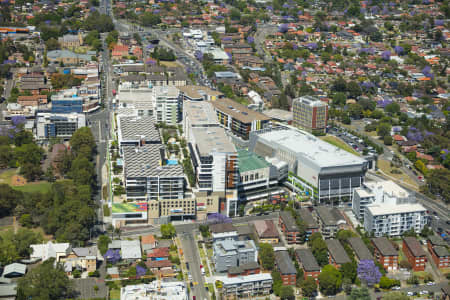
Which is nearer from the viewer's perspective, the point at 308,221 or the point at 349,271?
the point at 349,271

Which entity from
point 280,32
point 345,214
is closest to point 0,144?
point 345,214

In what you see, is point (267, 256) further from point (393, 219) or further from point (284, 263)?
point (393, 219)

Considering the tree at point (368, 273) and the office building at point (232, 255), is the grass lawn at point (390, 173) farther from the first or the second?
the office building at point (232, 255)

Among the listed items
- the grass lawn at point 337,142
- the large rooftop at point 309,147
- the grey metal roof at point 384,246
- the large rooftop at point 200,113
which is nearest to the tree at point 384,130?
the grass lawn at point 337,142

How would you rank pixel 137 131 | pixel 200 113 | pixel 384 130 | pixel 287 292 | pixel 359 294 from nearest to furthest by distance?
pixel 359 294, pixel 287 292, pixel 137 131, pixel 200 113, pixel 384 130

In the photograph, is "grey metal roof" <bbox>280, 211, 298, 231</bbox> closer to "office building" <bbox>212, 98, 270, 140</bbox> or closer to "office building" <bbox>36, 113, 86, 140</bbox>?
"office building" <bbox>212, 98, 270, 140</bbox>

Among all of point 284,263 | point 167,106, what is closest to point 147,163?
point 284,263

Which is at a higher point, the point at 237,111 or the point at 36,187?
the point at 237,111
